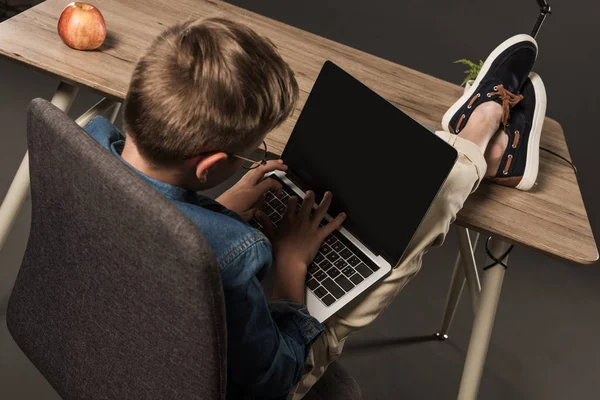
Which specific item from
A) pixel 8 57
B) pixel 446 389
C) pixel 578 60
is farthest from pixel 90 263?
pixel 578 60

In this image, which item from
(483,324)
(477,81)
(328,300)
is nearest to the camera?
(328,300)

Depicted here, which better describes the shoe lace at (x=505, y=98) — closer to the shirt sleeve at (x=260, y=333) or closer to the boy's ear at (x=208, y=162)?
the shirt sleeve at (x=260, y=333)

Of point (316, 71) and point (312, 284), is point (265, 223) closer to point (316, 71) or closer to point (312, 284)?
point (312, 284)

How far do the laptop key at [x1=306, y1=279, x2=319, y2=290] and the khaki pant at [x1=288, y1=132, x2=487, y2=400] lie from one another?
0.25 ft

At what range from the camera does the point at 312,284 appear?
1.28 meters

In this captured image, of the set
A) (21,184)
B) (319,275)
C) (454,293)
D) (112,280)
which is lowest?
(454,293)

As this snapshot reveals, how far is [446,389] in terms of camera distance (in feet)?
7.11

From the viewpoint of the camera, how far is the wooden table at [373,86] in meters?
1.44

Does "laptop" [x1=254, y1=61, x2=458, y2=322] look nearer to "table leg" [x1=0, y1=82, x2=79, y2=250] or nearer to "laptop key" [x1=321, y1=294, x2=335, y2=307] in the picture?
"laptop key" [x1=321, y1=294, x2=335, y2=307]

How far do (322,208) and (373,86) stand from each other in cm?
60

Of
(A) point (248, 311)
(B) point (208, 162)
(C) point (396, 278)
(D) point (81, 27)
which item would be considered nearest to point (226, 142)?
(B) point (208, 162)

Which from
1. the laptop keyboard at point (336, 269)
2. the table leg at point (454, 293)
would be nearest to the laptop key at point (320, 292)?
the laptop keyboard at point (336, 269)

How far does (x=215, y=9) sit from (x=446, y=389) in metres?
1.30

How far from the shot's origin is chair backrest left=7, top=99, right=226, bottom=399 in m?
0.74
